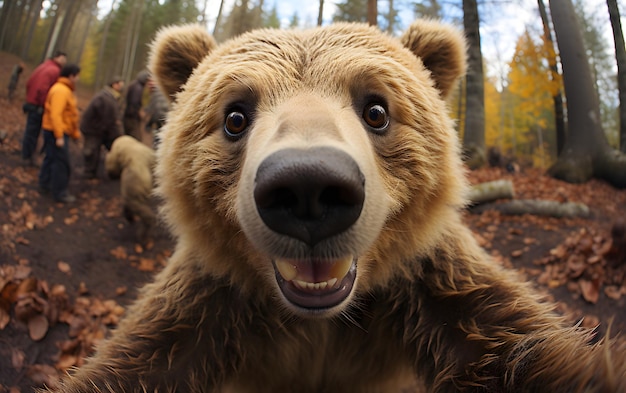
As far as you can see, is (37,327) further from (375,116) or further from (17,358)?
(375,116)

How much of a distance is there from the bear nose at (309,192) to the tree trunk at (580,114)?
353 cm

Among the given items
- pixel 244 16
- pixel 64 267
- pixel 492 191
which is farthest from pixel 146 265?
pixel 244 16

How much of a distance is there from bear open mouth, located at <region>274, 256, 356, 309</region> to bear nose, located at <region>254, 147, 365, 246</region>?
0.26 m

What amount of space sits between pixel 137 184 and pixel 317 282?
4.95 m

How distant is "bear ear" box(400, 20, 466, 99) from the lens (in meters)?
2.51

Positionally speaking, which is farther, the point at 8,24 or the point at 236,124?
the point at 8,24

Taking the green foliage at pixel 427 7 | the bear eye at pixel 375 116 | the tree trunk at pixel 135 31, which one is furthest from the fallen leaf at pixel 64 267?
the tree trunk at pixel 135 31

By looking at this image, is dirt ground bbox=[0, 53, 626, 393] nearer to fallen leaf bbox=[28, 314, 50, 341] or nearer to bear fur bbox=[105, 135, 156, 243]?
fallen leaf bbox=[28, 314, 50, 341]

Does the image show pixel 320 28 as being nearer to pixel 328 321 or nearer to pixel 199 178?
pixel 199 178

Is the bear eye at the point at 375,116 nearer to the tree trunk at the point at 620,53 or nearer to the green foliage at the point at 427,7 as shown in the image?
the tree trunk at the point at 620,53

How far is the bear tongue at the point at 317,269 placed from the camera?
1.57 metres

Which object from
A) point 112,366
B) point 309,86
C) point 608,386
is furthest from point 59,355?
point 608,386

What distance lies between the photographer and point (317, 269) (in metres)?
1.58

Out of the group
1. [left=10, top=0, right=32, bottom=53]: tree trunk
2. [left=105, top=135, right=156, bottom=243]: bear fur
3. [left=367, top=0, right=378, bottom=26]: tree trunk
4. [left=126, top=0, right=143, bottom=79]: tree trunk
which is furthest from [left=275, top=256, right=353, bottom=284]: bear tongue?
[left=126, top=0, right=143, bottom=79]: tree trunk
